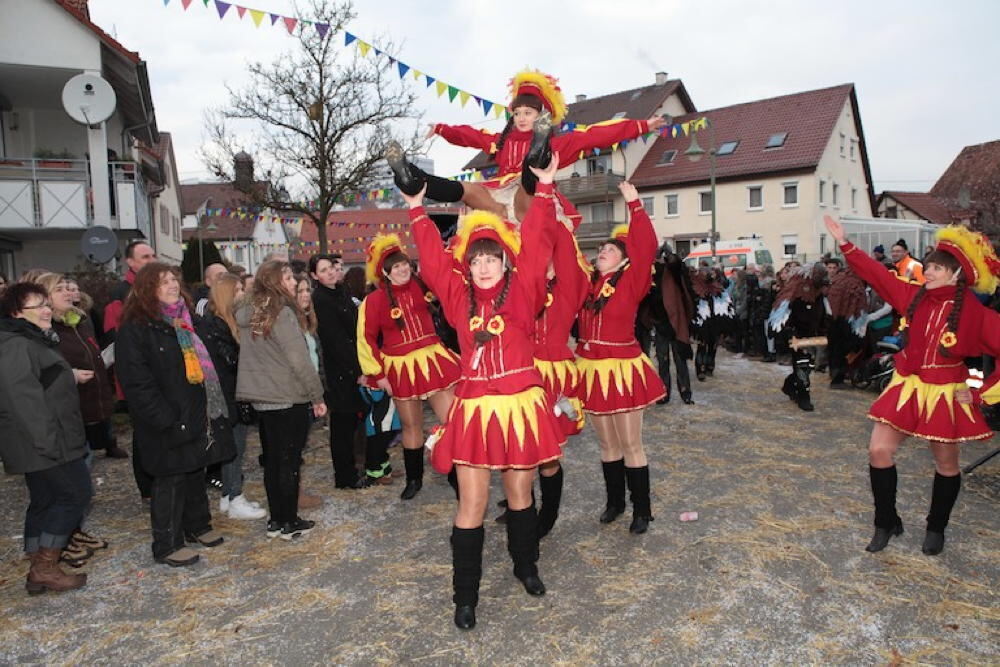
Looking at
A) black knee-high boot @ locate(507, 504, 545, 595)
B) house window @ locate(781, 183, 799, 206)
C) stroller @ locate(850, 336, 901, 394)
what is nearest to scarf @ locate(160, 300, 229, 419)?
black knee-high boot @ locate(507, 504, 545, 595)

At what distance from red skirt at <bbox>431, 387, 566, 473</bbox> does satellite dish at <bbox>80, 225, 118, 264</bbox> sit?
8.97 m

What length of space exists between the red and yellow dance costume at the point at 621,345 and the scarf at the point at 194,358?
2.47 m

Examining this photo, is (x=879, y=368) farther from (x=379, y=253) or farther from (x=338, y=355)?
(x=338, y=355)

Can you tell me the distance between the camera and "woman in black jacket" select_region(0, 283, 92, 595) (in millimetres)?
3887

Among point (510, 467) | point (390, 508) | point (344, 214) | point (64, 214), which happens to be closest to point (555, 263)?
point (510, 467)

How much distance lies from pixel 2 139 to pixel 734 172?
94.5ft

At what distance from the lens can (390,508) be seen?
5383mm

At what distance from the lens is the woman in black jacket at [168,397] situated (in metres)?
4.13

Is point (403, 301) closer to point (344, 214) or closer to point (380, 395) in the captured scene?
point (380, 395)

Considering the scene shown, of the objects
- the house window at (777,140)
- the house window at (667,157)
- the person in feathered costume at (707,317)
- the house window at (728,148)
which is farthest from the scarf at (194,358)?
the house window at (667,157)

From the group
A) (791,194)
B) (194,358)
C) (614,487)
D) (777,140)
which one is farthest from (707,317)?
(777,140)

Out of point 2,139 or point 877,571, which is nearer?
point 877,571

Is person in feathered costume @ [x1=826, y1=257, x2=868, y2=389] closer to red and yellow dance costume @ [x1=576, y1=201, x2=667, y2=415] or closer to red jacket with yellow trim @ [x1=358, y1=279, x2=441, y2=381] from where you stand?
red and yellow dance costume @ [x1=576, y1=201, x2=667, y2=415]

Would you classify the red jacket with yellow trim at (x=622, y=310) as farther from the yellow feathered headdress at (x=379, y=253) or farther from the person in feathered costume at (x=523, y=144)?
the yellow feathered headdress at (x=379, y=253)
